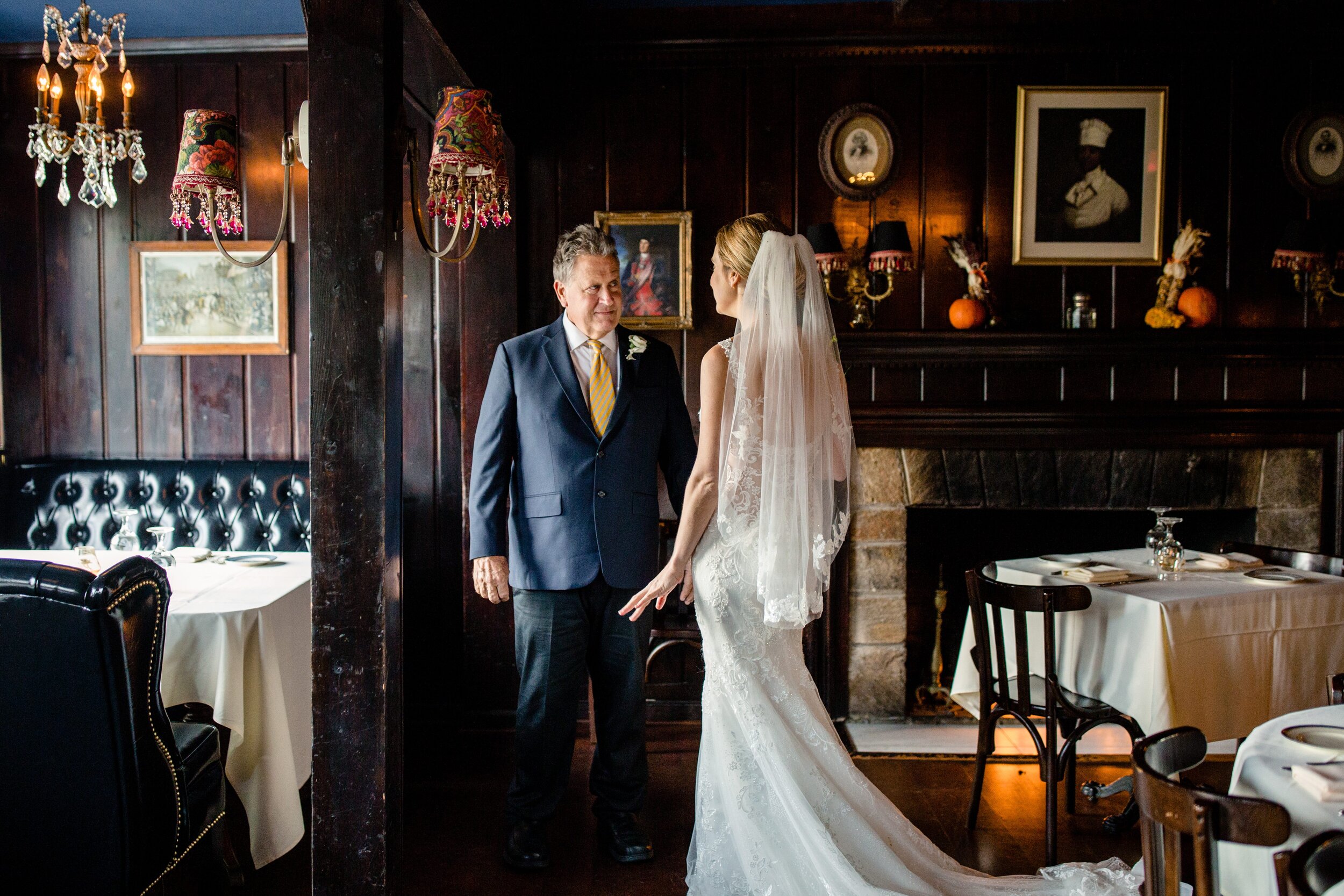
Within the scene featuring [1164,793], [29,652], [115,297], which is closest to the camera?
[1164,793]

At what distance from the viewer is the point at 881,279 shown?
381 centimetres

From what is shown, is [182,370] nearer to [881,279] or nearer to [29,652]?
[29,652]

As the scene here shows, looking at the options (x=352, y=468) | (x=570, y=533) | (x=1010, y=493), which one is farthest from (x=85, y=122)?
(x=1010, y=493)

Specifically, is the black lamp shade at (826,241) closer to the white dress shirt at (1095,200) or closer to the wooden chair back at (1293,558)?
the white dress shirt at (1095,200)

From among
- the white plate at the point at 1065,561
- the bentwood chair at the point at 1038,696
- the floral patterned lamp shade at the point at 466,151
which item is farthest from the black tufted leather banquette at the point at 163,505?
the white plate at the point at 1065,561

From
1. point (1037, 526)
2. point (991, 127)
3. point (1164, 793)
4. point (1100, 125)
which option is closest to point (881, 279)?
point (991, 127)

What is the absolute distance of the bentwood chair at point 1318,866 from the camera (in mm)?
1140

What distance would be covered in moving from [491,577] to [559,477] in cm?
35

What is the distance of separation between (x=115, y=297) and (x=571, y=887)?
3435 millimetres

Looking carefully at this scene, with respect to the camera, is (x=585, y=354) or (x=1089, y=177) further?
(x=1089, y=177)

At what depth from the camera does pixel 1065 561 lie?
3.21m

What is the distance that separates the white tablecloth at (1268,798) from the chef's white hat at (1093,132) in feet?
9.26

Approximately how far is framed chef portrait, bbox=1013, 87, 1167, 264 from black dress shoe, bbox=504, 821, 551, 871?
3.01 m

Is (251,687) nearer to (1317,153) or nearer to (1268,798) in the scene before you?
(1268,798)
